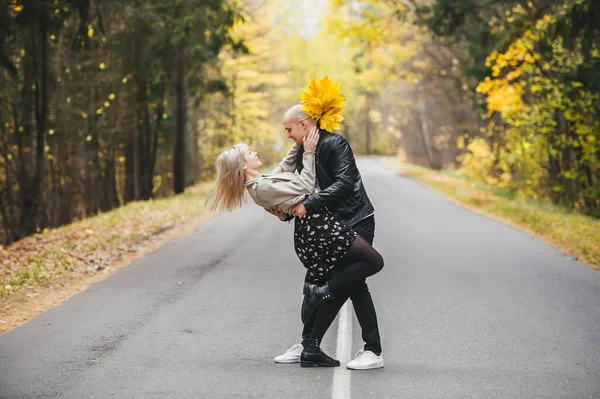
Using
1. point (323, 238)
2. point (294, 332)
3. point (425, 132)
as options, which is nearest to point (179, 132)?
point (294, 332)

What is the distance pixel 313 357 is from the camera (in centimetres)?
649

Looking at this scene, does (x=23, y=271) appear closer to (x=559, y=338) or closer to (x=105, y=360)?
(x=105, y=360)

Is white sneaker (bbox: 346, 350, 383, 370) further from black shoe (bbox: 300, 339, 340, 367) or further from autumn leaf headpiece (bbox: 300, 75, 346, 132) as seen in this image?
autumn leaf headpiece (bbox: 300, 75, 346, 132)

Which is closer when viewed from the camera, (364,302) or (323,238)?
(323,238)

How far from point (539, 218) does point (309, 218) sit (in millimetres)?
13109

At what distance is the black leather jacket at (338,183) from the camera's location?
19.6ft

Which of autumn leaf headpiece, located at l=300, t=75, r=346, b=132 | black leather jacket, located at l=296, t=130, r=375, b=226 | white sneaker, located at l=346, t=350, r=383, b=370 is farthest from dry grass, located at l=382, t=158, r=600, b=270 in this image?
autumn leaf headpiece, located at l=300, t=75, r=346, b=132

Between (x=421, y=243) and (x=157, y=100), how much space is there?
16.6 m

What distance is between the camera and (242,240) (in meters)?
15.7

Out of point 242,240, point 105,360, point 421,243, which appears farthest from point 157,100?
point 105,360

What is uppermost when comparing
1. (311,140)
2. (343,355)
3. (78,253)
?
(311,140)

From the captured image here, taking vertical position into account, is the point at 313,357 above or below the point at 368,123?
above

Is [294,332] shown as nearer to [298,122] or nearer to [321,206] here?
[321,206]

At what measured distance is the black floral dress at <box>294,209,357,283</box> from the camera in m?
6.09
